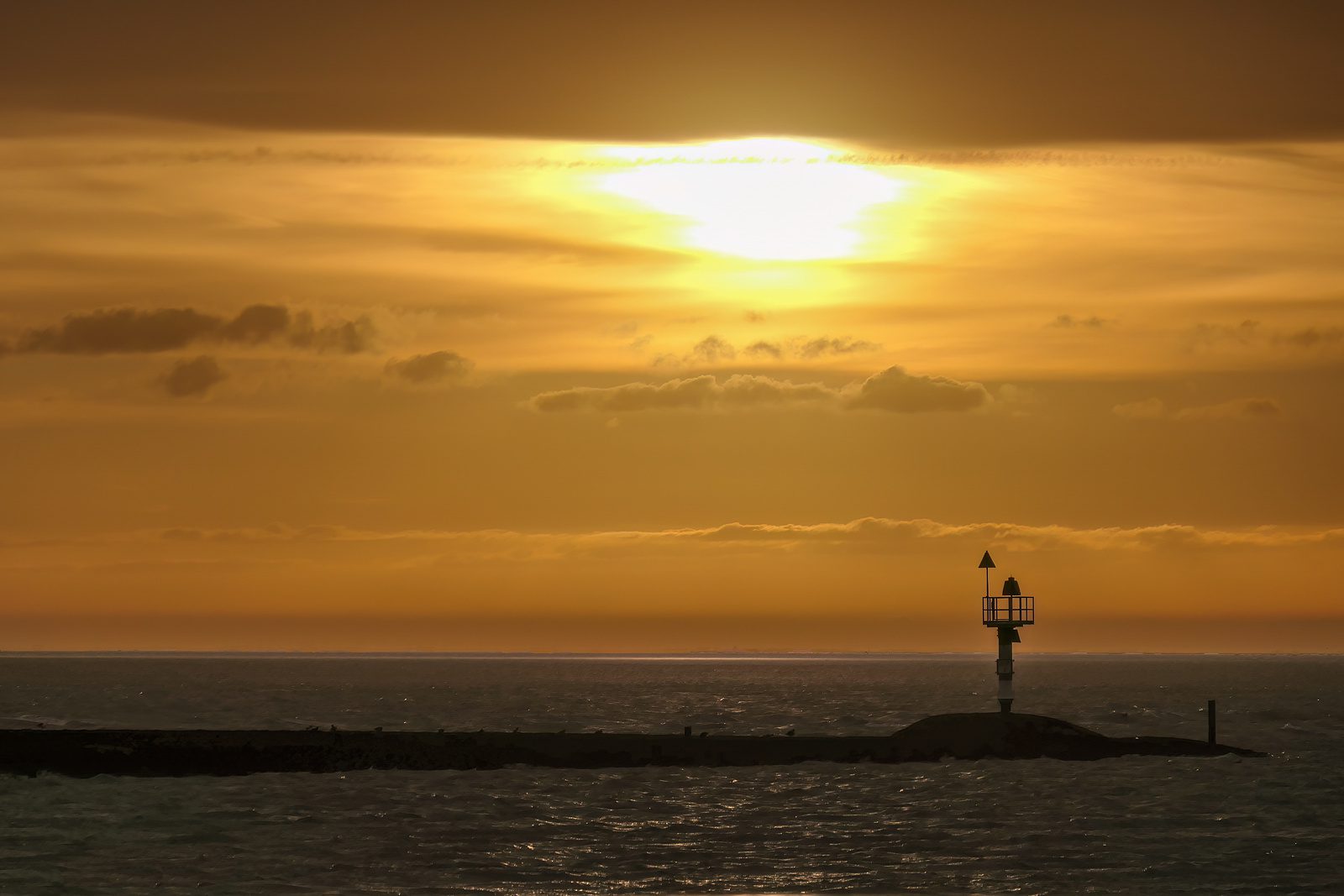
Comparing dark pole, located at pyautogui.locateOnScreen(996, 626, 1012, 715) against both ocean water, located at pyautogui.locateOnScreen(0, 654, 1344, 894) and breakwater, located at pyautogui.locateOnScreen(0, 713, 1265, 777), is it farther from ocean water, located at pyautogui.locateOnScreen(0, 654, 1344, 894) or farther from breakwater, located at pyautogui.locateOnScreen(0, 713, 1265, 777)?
ocean water, located at pyautogui.locateOnScreen(0, 654, 1344, 894)

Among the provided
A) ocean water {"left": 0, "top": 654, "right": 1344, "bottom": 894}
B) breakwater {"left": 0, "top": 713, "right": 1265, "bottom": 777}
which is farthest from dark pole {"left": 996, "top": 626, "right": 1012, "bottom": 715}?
ocean water {"left": 0, "top": 654, "right": 1344, "bottom": 894}

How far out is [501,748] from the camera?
262 ft

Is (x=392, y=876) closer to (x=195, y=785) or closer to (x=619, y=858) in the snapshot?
(x=619, y=858)

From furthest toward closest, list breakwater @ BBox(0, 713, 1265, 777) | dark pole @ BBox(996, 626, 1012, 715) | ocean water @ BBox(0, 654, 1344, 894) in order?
dark pole @ BBox(996, 626, 1012, 715) → breakwater @ BBox(0, 713, 1265, 777) → ocean water @ BBox(0, 654, 1344, 894)

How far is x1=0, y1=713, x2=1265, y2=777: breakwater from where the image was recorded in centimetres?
7606

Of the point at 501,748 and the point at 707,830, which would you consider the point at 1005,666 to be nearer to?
the point at 501,748

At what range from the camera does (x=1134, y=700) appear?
17312 cm

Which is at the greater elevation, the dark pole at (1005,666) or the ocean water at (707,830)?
the dark pole at (1005,666)

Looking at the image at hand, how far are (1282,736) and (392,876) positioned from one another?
75452 mm

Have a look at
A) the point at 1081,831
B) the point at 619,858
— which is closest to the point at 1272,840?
the point at 1081,831

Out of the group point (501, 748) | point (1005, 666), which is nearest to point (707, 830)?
point (501, 748)

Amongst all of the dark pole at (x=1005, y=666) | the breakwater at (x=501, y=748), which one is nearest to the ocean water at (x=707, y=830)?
the breakwater at (x=501, y=748)

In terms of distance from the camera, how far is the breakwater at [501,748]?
7606 centimetres

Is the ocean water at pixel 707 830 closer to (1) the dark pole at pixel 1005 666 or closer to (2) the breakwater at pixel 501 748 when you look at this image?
(2) the breakwater at pixel 501 748
